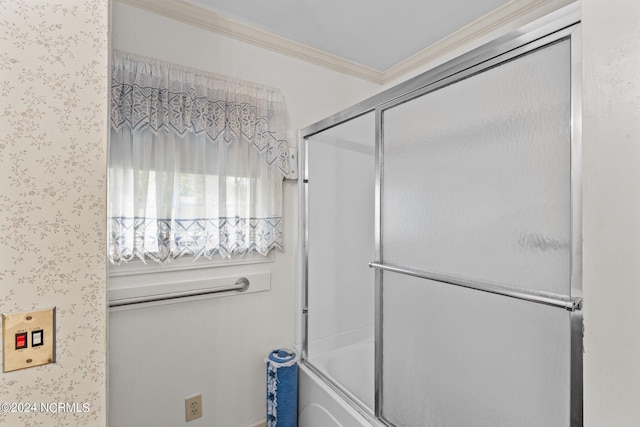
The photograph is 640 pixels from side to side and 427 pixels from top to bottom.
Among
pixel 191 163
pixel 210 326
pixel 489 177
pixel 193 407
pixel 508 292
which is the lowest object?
pixel 193 407

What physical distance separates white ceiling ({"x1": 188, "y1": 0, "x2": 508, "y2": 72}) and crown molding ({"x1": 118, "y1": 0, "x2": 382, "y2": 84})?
28 mm

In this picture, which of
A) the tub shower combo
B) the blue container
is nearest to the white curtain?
the tub shower combo

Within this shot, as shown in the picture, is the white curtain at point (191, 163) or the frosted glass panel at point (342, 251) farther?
the frosted glass panel at point (342, 251)

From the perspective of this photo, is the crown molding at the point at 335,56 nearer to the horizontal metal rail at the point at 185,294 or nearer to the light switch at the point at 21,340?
the horizontal metal rail at the point at 185,294

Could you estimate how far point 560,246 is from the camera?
2.81 ft

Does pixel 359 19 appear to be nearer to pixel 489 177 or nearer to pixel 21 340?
pixel 489 177

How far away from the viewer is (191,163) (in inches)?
64.8

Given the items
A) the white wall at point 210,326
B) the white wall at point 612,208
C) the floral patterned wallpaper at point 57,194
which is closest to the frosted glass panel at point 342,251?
the white wall at point 210,326

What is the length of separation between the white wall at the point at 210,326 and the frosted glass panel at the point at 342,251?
0.53ft

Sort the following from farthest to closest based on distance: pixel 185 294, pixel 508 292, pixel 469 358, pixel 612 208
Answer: pixel 185 294
pixel 469 358
pixel 508 292
pixel 612 208

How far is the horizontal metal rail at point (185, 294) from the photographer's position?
1.48 m

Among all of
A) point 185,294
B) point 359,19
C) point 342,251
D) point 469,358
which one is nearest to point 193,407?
point 185,294

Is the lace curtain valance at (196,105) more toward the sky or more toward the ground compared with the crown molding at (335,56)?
more toward the ground

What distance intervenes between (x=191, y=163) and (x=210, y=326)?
85cm
